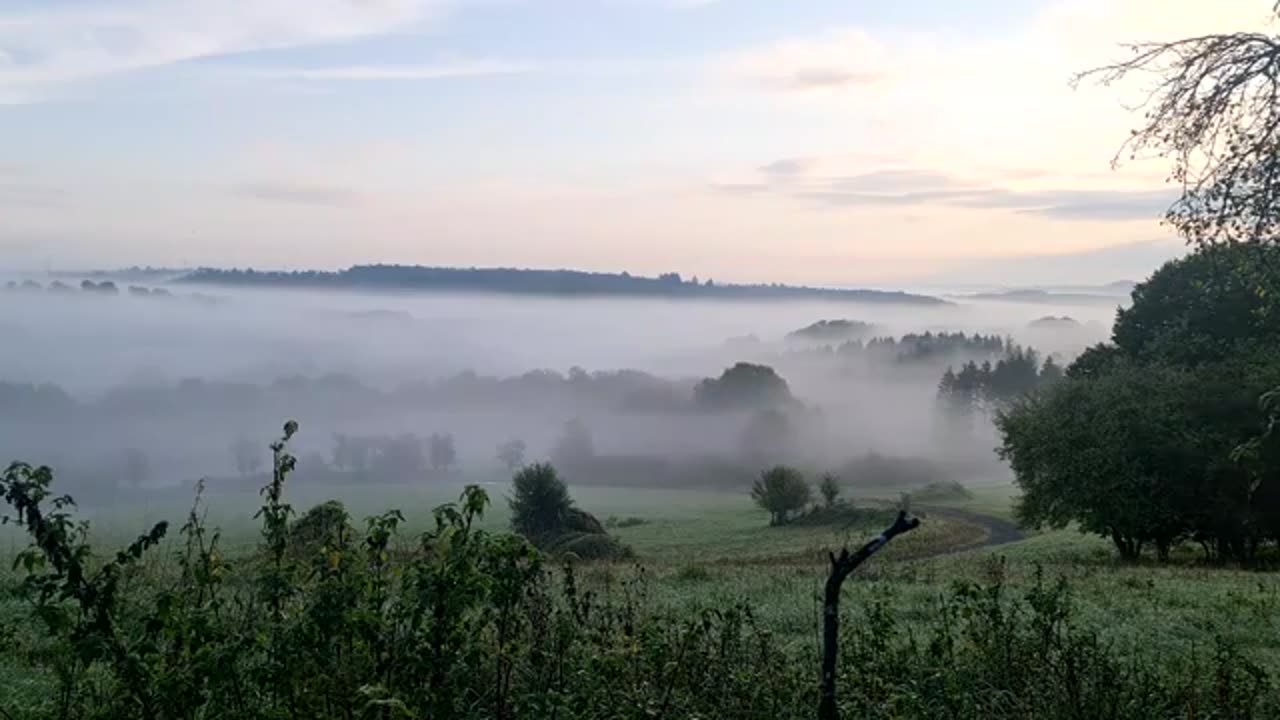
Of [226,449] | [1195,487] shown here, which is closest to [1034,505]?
[1195,487]

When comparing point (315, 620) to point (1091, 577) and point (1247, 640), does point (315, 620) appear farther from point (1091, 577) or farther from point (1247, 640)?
point (1091, 577)

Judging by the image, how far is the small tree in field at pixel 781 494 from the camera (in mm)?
78000

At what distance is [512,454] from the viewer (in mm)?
170125

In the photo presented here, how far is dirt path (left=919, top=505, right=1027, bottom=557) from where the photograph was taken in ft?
182

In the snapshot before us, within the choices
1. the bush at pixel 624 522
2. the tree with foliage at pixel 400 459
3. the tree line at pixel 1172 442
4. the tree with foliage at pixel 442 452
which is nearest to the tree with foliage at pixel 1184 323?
the tree line at pixel 1172 442

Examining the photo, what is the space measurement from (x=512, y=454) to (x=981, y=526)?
110830 mm

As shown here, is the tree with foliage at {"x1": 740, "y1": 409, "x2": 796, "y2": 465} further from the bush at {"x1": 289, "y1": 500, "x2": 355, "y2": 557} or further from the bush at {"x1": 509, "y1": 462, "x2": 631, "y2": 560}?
the bush at {"x1": 289, "y1": 500, "x2": 355, "y2": 557}

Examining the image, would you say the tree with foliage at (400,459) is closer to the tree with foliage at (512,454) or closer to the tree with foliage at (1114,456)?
the tree with foliage at (512,454)

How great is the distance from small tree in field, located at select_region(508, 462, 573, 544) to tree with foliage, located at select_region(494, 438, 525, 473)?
10798 cm

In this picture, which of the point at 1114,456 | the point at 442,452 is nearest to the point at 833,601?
the point at 1114,456

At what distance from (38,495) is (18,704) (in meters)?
5.41

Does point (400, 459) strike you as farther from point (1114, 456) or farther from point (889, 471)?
point (1114, 456)

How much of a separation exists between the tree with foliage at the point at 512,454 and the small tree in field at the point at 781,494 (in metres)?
91.0

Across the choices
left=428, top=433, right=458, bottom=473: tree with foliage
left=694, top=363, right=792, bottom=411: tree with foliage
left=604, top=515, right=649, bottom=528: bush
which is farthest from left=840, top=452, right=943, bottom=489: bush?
left=428, top=433, right=458, bottom=473: tree with foliage
